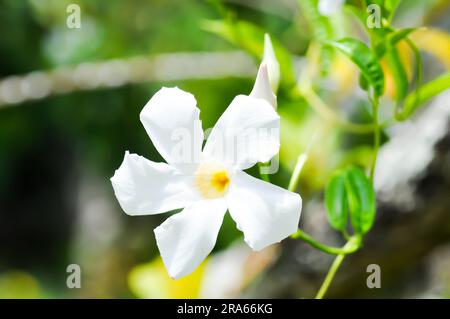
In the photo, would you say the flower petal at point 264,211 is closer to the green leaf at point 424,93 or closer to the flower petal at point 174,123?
the flower petal at point 174,123

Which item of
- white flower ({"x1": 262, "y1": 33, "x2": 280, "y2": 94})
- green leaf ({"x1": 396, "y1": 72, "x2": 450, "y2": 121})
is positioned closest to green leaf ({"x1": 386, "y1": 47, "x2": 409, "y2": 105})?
green leaf ({"x1": 396, "y1": 72, "x2": 450, "y2": 121})

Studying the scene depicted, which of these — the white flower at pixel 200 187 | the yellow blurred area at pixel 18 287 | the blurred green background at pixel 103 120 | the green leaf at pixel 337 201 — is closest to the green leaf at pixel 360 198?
the green leaf at pixel 337 201

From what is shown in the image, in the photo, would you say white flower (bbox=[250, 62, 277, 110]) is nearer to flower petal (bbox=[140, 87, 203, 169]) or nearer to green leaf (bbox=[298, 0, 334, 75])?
flower petal (bbox=[140, 87, 203, 169])

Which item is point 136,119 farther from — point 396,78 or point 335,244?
point 396,78

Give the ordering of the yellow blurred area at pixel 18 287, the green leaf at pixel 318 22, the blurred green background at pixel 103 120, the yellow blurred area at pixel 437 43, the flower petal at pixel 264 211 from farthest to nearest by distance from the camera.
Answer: the yellow blurred area at pixel 18 287 < the blurred green background at pixel 103 120 < the yellow blurred area at pixel 437 43 < the green leaf at pixel 318 22 < the flower petal at pixel 264 211

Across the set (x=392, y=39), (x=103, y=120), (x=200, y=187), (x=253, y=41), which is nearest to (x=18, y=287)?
(x=103, y=120)

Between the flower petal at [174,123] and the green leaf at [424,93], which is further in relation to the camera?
the green leaf at [424,93]
